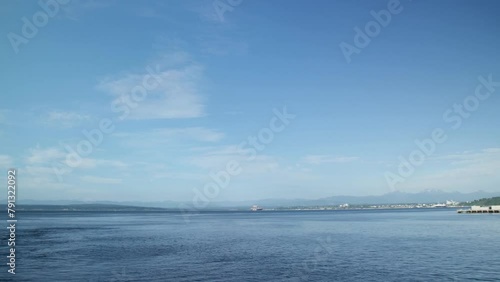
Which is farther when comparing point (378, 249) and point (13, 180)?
point (378, 249)

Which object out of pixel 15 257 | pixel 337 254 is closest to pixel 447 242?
pixel 337 254

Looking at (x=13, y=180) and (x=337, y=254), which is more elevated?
(x=13, y=180)

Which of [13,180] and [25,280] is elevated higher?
[13,180]

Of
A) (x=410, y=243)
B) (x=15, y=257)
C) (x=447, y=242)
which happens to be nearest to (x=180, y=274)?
(x=15, y=257)

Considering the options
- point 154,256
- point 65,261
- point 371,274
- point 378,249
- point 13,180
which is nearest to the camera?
point 13,180

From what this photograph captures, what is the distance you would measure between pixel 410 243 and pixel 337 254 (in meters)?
20.2

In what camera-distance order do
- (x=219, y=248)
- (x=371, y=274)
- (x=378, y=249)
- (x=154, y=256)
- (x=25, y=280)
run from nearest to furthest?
(x=25, y=280) < (x=371, y=274) < (x=154, y=256) < (x=378, y=249) < (x=219, y=248)

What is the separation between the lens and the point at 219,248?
6241 centimetres

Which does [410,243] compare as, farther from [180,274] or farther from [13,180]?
[13,180]

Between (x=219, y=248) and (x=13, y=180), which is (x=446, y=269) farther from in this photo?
(x=13, y=180)

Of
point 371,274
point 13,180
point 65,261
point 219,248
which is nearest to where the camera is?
point 13,180

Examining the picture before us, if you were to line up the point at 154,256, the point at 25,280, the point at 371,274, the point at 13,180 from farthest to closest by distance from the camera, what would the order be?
the point at 154,256
the point at 371,274
the point at 25,280
the point at 13,180

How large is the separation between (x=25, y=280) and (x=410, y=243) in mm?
59921

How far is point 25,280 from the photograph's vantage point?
36.6 meters
